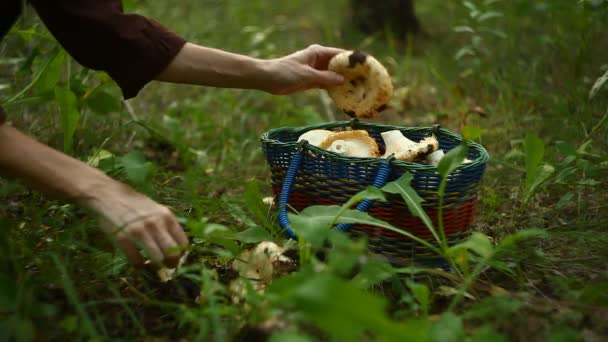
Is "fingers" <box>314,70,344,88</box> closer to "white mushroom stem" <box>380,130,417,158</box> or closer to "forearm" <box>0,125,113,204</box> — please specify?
"white mushroom stem" <box>380,130,417,158</box>

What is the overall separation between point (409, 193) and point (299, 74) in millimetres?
594

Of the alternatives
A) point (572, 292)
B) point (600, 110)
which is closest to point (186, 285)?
point (572, 292)

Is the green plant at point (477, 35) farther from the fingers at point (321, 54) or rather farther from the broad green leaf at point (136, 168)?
the broad green leaf at point (136, 168)

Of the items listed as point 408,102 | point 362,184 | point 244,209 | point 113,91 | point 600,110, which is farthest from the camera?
point 408,102

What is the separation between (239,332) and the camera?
4.51ft

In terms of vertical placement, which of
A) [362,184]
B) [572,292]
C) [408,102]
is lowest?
[408,102]

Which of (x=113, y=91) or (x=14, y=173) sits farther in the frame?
(x=113, y=91)

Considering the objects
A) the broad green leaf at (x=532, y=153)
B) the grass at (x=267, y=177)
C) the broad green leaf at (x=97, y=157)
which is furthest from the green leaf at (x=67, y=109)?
the broad green leaf at (x=532, y=153)

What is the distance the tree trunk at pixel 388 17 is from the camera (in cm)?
480

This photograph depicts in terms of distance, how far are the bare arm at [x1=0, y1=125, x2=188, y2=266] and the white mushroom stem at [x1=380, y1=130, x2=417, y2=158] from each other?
32.3 inches

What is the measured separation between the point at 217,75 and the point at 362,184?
592mm

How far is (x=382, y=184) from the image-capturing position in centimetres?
171

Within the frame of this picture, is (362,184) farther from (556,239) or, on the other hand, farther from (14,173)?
(14,173)

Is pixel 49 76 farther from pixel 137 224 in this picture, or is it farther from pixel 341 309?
pixel 341 309
